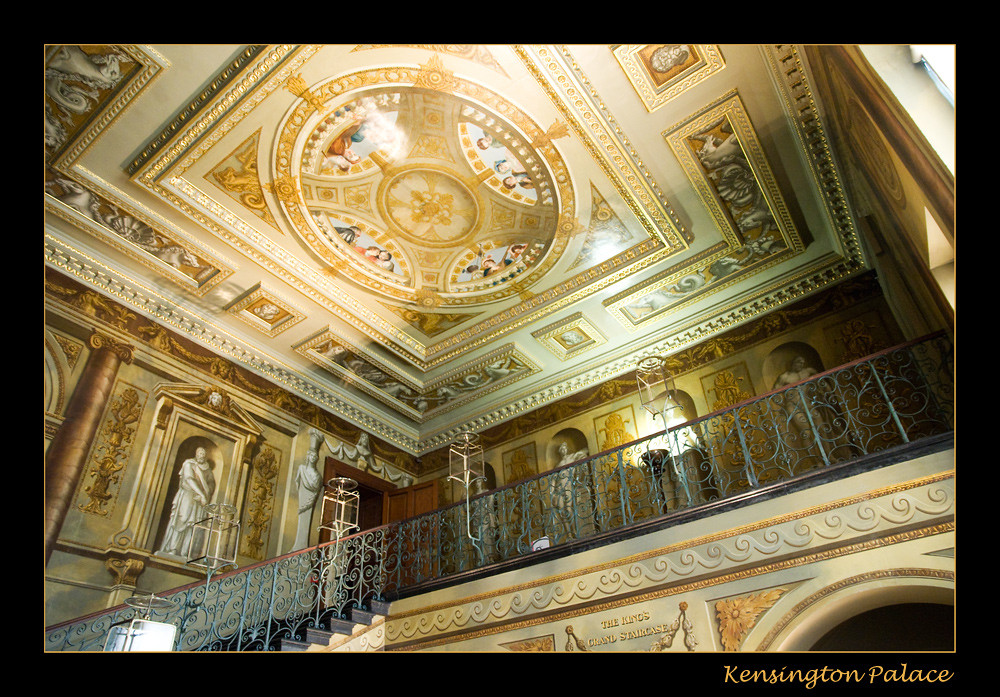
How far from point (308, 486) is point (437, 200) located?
4.58m

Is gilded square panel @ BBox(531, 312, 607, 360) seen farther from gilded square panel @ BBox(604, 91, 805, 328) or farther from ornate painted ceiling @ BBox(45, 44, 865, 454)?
gilded square panel @ BBox(604, 91, 805, 328)

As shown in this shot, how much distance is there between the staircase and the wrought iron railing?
0.31 feet

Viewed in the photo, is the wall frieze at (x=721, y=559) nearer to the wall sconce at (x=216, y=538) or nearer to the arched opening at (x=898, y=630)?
the arched opening at (x=898, y=630)

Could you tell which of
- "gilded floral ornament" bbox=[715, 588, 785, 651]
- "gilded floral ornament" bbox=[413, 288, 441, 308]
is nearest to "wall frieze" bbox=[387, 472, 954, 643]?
"gilded floral ornament" bbox=[715, 588, 785, 651]

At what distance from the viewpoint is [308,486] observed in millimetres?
9000

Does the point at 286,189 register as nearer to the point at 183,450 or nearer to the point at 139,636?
the point at 183,450

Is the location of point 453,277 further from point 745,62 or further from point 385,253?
point 745,62

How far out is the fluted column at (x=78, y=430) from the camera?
6285 mm

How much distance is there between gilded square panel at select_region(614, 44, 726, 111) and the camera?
18.7 feet

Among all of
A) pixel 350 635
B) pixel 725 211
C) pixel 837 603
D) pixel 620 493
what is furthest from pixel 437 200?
pixel 837 603

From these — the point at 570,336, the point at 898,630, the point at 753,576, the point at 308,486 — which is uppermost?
the point at 570,336

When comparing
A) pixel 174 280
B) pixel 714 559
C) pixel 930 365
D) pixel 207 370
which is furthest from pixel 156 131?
pixel 930 365
